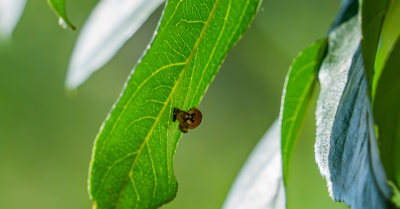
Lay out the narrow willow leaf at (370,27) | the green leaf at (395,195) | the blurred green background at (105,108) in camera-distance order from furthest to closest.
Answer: the blurred green background at (105,108) → the narrow willow leaf at (370,27) → the green leaf at (395,195)

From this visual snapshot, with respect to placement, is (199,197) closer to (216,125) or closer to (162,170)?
(216,125)

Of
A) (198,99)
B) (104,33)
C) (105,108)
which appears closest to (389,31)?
(198,99)

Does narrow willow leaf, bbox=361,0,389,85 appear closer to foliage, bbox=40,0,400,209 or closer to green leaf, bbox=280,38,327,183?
foliage, bbox=40,0,400,209

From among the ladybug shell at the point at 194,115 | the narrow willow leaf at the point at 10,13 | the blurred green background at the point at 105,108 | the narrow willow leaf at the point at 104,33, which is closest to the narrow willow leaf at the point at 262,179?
the ladybug shell at the point at 194,115

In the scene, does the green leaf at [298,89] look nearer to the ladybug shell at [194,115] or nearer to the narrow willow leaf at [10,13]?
the ladybug shell at [194,115]

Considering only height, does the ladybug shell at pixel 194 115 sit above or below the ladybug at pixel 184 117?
above

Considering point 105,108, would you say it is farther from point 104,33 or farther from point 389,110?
point 389,110
